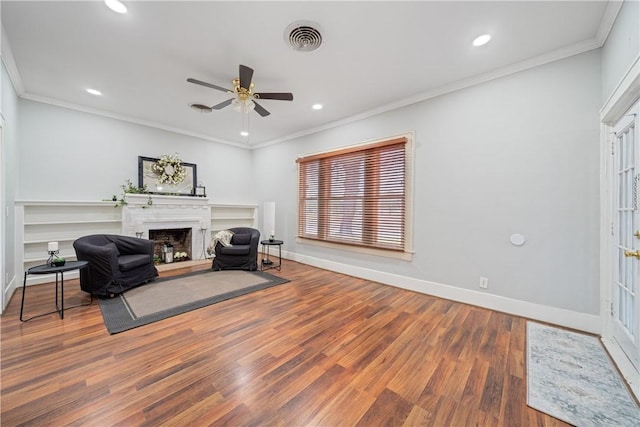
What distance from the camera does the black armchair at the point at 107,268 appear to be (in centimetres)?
302

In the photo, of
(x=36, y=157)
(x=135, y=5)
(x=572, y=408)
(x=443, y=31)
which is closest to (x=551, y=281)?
(x=572, y=408)

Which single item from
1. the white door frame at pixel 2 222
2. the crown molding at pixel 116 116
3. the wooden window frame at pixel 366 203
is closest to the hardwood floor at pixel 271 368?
the white door frame at pixel 2 222

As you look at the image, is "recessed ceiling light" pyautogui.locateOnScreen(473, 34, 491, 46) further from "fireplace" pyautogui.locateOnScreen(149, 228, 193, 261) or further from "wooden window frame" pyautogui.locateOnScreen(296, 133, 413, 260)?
"fireplace" pyautogui.locateOnScreen(149, 228, 193, 261)

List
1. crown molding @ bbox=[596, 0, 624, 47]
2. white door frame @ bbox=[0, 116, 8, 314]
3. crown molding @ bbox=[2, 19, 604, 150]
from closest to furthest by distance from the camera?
crown molding @ bbox=[596, 0, 624, 47]
crown molding @ bbox=[2, 19, 604, 150]
white door frame @ bbox=[0, 116, 8, 314]

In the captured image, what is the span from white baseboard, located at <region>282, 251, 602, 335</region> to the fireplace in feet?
11.0

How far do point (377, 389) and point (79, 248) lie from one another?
12.5 feet

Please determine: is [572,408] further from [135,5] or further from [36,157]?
[36,157]

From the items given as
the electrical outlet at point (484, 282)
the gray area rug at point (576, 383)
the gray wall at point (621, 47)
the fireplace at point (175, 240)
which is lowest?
the gray area rug at point (576, 383)

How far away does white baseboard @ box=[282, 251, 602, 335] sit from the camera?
95.6 inches

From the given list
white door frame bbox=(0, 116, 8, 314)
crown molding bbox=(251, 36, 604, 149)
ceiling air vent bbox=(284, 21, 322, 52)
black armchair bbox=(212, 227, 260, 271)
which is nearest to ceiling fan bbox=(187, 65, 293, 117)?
ceiling air vent bbox=(284, 21, 322, 52)

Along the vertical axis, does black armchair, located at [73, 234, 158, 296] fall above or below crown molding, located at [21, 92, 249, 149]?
below

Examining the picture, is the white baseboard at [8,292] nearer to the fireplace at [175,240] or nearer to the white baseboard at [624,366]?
the fireplace at [175,240]

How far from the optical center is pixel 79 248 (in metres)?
3.08

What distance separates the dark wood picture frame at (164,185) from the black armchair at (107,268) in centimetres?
151
